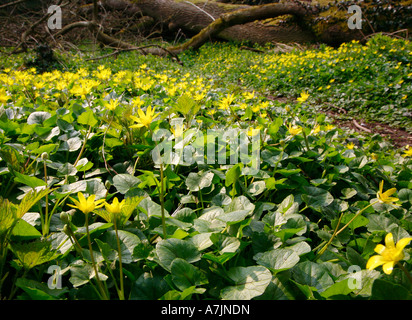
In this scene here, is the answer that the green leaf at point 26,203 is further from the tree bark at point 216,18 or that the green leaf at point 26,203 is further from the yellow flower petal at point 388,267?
the tree bark at point 216,18

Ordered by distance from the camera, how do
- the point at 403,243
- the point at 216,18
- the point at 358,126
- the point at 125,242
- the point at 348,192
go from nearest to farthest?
the point at 403,243, the point at 125,242, the point at 348,192, the point at 358,126, the point at 216,18

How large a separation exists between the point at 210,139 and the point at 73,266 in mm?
800

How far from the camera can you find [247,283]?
679mm

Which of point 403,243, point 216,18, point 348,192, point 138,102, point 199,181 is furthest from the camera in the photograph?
point 216,18

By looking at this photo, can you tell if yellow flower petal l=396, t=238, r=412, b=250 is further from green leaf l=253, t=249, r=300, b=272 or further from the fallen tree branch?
the fallen tree branch

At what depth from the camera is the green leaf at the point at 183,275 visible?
67 cm

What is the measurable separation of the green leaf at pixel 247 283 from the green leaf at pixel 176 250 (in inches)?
4.1

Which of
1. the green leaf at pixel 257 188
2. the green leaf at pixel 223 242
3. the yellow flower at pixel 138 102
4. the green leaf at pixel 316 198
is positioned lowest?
the green leaf at pixel 316 198

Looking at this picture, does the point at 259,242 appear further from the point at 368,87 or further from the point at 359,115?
the point at 368,87

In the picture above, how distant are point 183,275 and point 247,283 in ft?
0.51

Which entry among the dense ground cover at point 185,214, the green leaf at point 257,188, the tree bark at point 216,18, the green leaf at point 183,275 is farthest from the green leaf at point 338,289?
the tree bark at point 216,18

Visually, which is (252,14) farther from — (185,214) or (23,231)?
(23,231)

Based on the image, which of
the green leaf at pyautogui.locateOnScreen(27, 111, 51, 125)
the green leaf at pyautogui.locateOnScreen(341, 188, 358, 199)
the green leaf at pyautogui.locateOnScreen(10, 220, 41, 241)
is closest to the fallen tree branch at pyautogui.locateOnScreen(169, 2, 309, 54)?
the green leaf at pyautogui.locateOnScreen(27, 111, 51, 125)

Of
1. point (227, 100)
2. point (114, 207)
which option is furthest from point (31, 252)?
point (227, 100)
